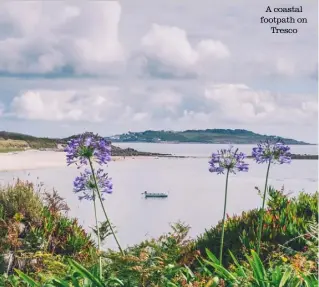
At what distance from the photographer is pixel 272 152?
488 centimetres

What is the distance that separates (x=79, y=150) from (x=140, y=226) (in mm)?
2917

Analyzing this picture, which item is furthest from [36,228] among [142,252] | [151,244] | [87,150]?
[142,252]

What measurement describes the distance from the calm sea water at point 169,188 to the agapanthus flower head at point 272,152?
2.01 m

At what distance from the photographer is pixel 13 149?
954 centimetres

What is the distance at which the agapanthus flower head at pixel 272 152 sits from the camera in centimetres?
488

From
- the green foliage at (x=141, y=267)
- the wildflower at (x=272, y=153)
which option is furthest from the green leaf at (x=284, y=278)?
the wildflower at (x=272, y=153)

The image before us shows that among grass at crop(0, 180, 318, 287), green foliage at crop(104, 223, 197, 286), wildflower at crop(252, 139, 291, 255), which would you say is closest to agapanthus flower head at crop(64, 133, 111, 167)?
grass at crop(0, 180, 318, 287)

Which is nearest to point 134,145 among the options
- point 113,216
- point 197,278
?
point 113,216

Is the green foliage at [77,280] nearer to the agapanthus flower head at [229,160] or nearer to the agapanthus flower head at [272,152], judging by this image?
the agapanthus flower head at [229,160]

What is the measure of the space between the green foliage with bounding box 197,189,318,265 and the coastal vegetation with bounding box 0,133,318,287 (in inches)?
0.4

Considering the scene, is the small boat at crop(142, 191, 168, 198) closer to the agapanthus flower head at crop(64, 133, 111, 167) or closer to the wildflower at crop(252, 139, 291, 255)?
the wildflower at crop(252, 139, 291, 255)

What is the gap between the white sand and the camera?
9305mm

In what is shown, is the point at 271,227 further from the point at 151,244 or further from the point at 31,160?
the point at 31,160

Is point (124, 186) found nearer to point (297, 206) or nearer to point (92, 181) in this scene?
point (297, 206)
